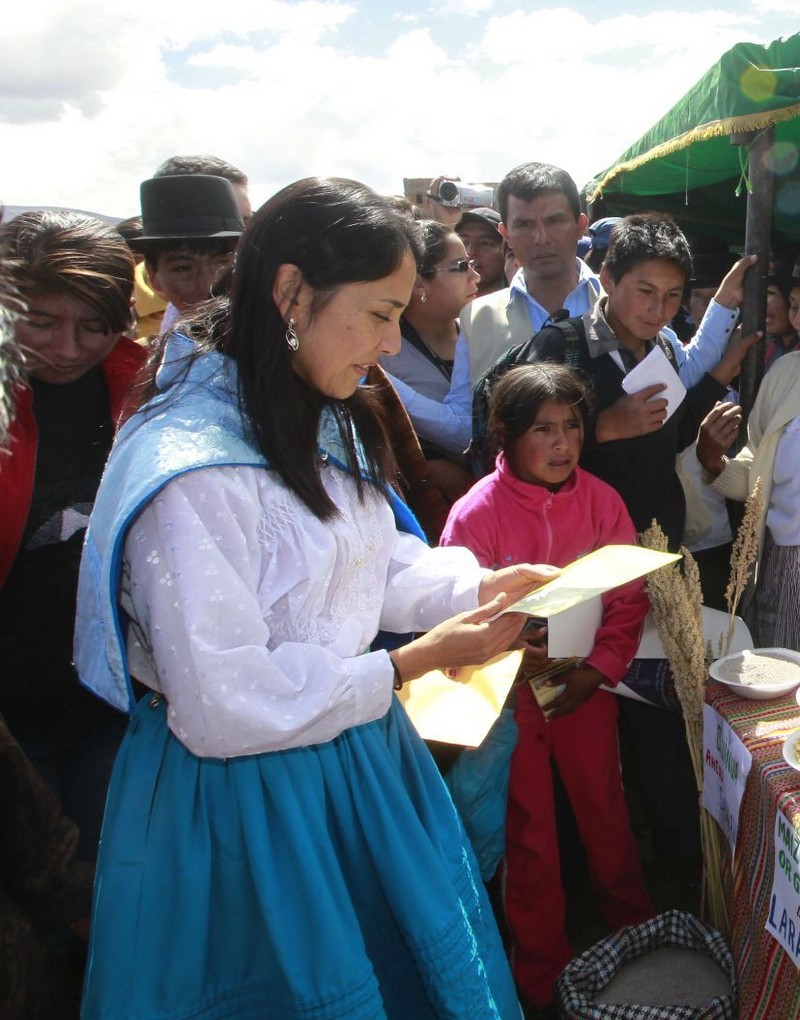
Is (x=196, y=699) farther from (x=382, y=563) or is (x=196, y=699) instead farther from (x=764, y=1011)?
(x=764, y=1011)

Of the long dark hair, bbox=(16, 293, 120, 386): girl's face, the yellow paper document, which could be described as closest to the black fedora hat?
bbox=(16, 293, 120, 386): girl's face

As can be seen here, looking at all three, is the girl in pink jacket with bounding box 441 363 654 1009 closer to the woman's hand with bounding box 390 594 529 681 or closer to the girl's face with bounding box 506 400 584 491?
the girl's face with bounding box 506 400 584 491

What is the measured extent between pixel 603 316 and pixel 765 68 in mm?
895

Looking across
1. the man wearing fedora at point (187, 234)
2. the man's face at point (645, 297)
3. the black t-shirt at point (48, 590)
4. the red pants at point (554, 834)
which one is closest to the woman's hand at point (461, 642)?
the black t-shirt at point (48, 590)

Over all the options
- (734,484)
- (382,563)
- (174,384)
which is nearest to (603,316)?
(734,484)

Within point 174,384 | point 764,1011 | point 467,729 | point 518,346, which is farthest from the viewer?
point 518,346

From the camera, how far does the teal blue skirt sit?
1.31m

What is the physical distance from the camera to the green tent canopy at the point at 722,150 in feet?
8.81

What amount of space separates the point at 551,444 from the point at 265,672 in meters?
1.49

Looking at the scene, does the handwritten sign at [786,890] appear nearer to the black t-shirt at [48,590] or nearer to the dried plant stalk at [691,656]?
the dried plant stalk at [691,656]

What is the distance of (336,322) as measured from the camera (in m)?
1.40

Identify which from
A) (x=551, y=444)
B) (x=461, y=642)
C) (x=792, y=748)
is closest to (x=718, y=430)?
(x=551, y=444)

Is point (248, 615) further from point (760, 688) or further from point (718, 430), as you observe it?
point (718, 430)

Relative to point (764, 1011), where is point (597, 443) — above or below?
above
